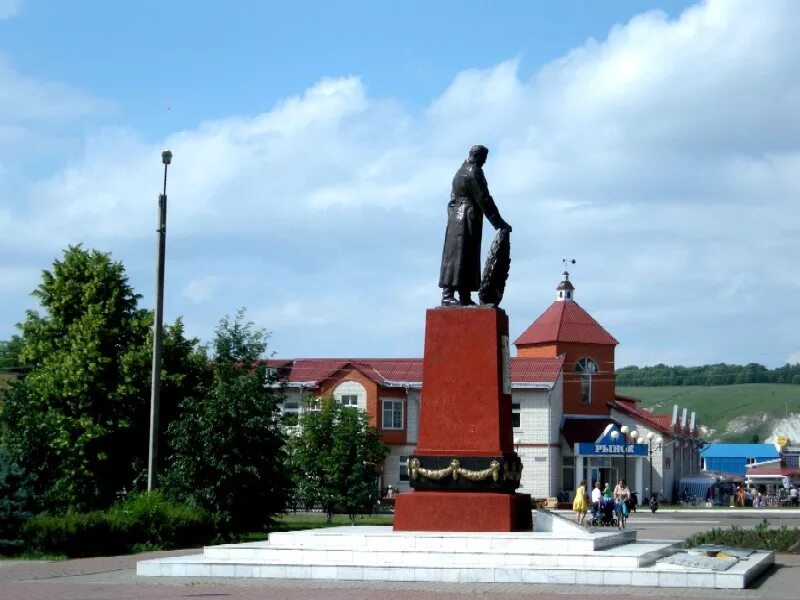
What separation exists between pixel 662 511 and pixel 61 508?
30607 mm

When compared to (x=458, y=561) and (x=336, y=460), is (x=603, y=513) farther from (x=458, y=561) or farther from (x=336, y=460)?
(x=458, y=561)

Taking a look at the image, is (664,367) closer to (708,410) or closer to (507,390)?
(708,410)

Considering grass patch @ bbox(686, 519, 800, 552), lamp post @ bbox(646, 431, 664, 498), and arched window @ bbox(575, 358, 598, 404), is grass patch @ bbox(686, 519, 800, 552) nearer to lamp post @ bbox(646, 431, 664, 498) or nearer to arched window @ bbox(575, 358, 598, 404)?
lamp post @ bbox(646, 431, 664, 498)

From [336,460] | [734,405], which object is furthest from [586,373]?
[734,405]

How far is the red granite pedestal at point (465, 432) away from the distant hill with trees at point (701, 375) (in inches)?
6588

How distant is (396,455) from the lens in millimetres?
61094

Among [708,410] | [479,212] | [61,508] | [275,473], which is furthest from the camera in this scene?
[708,410]

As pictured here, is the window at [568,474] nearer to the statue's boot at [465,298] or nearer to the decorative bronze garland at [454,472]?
the statue's boot at [465,298]

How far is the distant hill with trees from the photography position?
187 metres

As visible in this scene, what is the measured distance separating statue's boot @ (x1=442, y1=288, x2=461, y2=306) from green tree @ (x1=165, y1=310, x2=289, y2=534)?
9.57 metres

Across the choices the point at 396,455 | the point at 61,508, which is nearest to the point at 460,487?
the point at 61,508

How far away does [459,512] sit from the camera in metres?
19.9

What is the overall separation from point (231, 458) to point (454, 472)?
1064cm

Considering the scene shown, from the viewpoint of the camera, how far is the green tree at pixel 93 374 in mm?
34844
